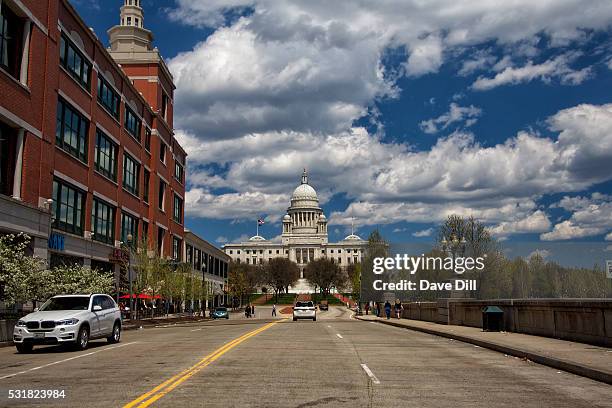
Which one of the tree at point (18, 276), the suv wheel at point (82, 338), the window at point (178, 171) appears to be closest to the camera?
the suv wheel at point (82, 338)

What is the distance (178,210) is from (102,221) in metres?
26.3

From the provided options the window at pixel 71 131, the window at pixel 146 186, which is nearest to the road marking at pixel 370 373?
the window at pixel 71 131

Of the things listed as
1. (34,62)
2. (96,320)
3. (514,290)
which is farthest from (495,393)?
(34,62)

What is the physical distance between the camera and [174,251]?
236ft

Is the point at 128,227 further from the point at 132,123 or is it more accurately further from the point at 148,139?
the point at 148,139

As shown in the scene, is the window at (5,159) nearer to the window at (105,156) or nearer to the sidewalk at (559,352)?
the window at (105,156)

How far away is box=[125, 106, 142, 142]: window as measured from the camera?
2134 inches

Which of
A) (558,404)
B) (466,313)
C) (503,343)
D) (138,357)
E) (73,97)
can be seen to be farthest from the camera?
(73,97)

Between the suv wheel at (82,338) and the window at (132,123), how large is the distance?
117 ft

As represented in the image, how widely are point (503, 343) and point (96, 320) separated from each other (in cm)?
1264

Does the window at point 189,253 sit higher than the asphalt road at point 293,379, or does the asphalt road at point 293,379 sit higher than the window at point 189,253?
the window at point 189,253

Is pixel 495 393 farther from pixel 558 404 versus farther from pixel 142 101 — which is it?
pixel 142 101

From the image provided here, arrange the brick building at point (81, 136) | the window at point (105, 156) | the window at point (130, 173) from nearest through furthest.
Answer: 1. the brick building at point (81, 136)
2. the window at point (105, 156)
3. the window at point (130, 173)

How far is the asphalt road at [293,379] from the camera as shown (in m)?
10.0
